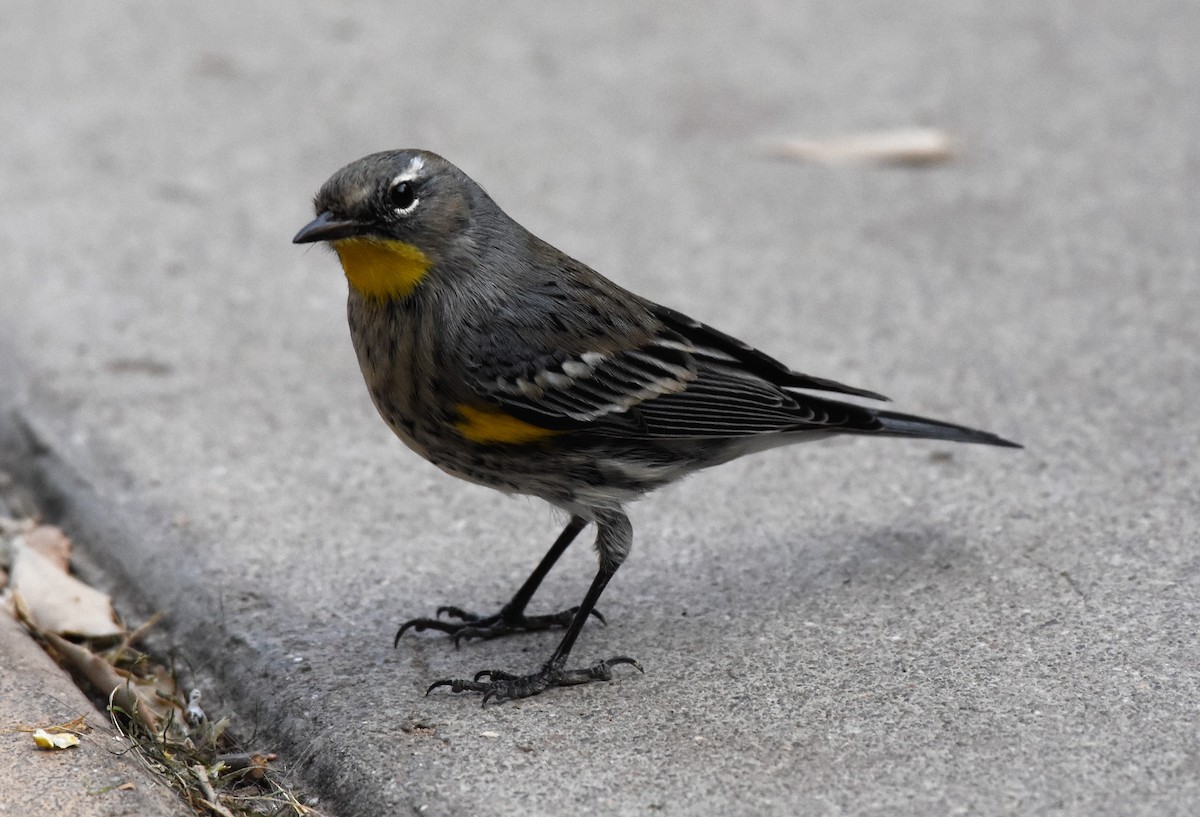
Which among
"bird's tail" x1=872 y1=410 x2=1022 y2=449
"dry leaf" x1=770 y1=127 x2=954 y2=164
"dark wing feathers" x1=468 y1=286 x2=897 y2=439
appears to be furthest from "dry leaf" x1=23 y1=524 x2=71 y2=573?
"dry leaf" x1=770 y1=127 x2=954 y2=164

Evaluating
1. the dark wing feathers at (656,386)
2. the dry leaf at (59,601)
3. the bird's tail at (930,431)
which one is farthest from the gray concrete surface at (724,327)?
the dark wing feathers at (656,386)

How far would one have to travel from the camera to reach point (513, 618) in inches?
160

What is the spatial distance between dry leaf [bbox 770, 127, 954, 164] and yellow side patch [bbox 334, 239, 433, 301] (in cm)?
335

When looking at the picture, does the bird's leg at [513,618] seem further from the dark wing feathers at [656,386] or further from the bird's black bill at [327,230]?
the bird's black bill at [327,230]

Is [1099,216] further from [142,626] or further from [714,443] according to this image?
[142,626]

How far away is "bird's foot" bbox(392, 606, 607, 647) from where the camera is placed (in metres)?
3.94

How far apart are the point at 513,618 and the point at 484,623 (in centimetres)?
10

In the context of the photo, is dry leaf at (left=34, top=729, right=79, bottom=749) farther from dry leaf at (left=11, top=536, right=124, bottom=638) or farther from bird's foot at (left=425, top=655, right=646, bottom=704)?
bird's foot at (left=425, top=655, right=646, bottom=704)

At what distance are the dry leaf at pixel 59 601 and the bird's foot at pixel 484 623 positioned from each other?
818 millimetres

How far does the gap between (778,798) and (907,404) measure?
220 cm

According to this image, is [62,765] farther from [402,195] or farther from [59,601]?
[402,195]

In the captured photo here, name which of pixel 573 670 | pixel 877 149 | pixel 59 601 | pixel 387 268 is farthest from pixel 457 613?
pixel 877 149

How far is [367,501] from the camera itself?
4547 millimetres

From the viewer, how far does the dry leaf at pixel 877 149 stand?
6.65 meters
